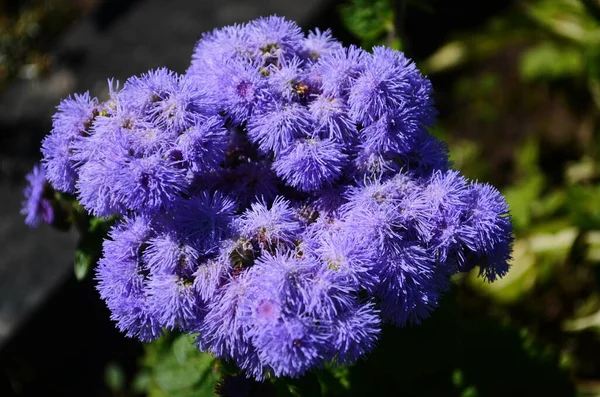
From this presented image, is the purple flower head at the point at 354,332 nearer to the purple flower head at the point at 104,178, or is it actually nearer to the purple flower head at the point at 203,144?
the purple flower head at the point at 203,144

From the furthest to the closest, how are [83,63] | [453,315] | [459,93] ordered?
[459,93] → [83,63] → [453,315]

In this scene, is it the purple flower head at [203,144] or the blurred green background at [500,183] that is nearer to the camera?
the purple flower head at [203,144]

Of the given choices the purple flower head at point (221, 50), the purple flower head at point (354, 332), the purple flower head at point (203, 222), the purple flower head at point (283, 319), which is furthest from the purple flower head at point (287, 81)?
the purple flower head at point (354, 332)

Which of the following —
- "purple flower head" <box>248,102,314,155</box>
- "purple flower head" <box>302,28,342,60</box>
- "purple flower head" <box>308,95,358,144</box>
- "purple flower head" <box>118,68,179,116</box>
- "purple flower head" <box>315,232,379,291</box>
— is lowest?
"purple flower head" <box>315,232,379,291</box>

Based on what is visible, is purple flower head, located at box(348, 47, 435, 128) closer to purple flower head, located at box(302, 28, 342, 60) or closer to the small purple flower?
the small purple flower

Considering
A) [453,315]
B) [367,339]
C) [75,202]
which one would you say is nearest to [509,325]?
[453,315]

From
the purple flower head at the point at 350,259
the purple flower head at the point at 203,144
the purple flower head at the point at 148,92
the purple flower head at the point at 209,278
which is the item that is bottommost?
the purple flower head at the point at 209,278

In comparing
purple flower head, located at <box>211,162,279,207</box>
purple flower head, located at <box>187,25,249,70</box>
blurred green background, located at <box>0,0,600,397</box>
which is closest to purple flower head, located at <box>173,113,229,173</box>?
purple flower head, located at <box>211,162,279,207</box>

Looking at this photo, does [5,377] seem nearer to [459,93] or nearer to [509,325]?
[509,325]
